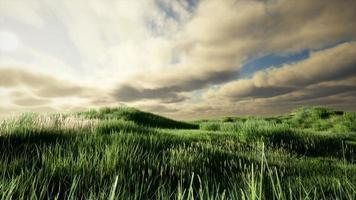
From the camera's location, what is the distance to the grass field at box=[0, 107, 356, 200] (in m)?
2.29

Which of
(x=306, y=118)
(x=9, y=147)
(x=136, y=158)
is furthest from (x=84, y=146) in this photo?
(x=306, y=118)

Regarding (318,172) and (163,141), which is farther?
(163,141)

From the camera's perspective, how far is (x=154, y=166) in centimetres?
338

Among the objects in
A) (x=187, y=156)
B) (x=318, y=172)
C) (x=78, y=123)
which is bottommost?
(x=318, y=172)

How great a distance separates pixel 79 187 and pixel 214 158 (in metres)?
2.21

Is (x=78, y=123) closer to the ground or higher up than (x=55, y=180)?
higher up

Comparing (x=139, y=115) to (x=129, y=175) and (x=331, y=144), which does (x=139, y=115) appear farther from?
(x=129, y=175)

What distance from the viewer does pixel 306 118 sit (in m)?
16.8

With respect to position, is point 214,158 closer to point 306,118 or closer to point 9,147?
point 9,147

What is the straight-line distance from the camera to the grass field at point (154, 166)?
2287 mm

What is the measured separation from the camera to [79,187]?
2539mm

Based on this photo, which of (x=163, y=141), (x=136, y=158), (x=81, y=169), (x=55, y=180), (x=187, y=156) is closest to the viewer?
(x=55, y=180)

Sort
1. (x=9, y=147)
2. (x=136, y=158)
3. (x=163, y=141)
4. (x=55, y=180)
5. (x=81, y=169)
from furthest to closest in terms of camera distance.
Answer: (x=163, y=141) → (x=9, y=147) → (x=136, y=158) → (x=81, y=169) → (x=55, y=180)

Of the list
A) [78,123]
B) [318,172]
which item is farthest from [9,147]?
[318,172]
